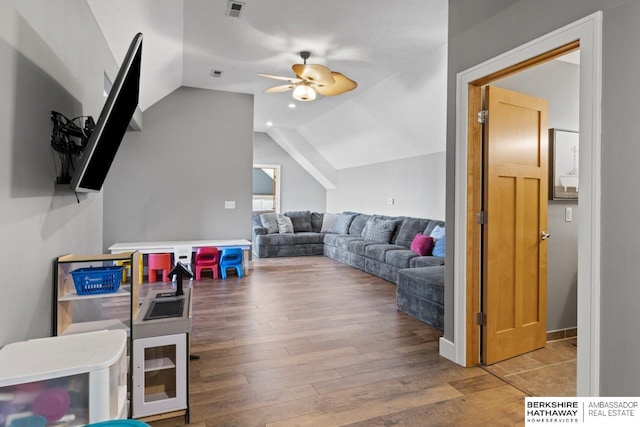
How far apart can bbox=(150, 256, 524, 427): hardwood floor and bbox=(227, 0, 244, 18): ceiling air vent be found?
2.90m

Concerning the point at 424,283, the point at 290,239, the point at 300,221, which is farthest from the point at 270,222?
the point at 424,283

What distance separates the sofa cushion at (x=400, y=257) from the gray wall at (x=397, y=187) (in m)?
1.04

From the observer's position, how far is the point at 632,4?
4.96 ft

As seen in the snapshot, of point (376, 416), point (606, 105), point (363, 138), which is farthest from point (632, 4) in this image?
point (363, 138)

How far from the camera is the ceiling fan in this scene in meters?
3.54

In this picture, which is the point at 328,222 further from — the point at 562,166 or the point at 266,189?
the point at 562,166

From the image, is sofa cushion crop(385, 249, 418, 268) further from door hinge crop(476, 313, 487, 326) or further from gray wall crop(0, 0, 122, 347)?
gray wall crop(0, 0, 122, 347)

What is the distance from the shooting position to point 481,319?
2.53 meters

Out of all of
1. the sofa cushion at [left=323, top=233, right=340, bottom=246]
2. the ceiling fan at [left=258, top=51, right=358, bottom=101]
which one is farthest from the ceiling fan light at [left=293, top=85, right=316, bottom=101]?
the sofa cushion at [left=323, top=233, right=340, bottom=246]

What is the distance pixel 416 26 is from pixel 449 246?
221 centimetres

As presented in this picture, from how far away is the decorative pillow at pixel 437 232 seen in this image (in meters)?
4.96

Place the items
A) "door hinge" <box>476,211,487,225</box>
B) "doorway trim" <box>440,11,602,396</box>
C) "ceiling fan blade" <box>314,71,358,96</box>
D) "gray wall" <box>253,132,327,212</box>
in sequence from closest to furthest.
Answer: "doorway trim" <box>440,11,602,396</box> < "door hinge" <box>476,211,487,225</box> < "ceiling fan blade" <box>314,71,358,96</box> < "gray wall" <box>253,132,327,212</box>

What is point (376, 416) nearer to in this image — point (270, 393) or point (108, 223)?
point (270, 393)

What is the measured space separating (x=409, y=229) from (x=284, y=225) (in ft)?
9.74
